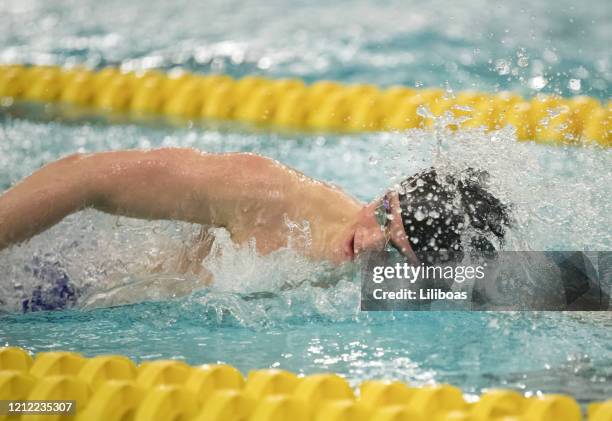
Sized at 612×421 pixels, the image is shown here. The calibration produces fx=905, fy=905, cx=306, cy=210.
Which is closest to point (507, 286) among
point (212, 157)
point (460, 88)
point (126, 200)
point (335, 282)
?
point (335, 282)

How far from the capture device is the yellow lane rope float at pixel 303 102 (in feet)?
13.2

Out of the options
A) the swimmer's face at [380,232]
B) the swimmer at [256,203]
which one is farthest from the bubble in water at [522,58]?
the swimmer's face at [380,232]

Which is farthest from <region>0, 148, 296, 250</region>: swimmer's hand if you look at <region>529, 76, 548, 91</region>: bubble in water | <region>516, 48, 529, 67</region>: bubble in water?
<region>516, 48, 529, 67</region>: bubble in water

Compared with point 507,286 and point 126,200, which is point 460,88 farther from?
point 126,200

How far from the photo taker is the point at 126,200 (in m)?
2.35

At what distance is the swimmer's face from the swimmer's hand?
0.25 meters

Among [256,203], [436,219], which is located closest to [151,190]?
[256,203]

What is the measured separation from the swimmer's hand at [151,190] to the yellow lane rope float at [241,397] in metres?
0.45

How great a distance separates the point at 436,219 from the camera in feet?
7.32

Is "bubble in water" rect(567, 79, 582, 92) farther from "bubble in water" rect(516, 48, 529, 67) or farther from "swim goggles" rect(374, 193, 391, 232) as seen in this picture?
"swim goggles" rect(374, 193, 391, 232)

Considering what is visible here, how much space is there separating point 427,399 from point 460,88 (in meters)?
3.09

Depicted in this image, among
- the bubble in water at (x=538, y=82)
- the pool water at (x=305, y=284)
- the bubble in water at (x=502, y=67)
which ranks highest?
the bubble in water at (x=502, y=67)

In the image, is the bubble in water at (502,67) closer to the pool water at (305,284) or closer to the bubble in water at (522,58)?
the bubble in water at (522,58)

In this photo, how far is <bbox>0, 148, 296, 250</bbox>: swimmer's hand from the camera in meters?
2.30
